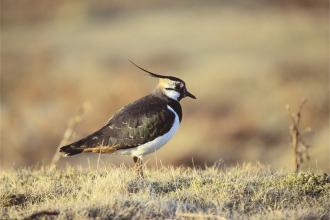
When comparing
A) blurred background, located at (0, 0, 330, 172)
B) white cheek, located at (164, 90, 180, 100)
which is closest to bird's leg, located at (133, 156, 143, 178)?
white cheek, located at (164, 90, 180, 100)

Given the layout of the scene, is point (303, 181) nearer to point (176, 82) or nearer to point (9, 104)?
point (176, 82)

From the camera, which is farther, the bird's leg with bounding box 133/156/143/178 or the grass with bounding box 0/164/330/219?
the bird's leg with bounding box 133/156/143/178

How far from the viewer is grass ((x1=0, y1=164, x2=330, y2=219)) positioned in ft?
26.6

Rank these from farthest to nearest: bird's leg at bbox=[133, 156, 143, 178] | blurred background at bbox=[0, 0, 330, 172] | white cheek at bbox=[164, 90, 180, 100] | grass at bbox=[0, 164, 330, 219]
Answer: blurred background at bbox=[0, 0, 330, 172] < white cheek at bbox=[164, 90, 180, 100] < bird's leg at bbox=[133, 156, 143, 178] < grass at bbox=[0, 164, 330, 219]

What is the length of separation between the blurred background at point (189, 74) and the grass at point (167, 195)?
8.43 feet

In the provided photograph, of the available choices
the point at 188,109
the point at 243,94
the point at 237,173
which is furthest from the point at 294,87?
the point at 237,173

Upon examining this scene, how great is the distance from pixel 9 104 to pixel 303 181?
53.7 ft

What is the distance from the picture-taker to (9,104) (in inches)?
971

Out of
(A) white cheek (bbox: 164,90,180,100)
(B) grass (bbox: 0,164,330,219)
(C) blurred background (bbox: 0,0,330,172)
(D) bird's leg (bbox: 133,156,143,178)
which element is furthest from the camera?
(C) blurred background (bbox: 0,0,330,172)

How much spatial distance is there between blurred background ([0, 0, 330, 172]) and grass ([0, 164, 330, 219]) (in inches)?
101

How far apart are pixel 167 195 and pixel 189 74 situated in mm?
16743

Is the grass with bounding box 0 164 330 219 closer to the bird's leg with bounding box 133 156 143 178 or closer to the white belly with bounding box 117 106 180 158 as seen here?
the bird's leg with bounding box 133 156 143 178

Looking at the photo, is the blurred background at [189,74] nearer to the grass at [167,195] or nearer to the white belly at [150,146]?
the white belly at [150,146]

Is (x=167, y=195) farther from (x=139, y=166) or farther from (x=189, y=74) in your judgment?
(x=189, y=74)
